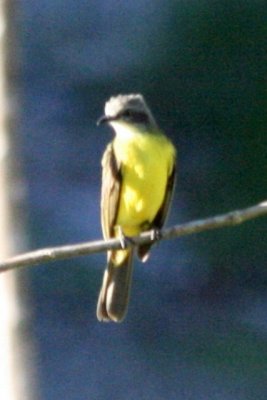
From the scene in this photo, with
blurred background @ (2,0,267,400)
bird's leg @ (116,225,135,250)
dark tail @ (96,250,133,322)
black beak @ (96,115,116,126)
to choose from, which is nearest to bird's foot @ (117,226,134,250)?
bird's leg @ (116,225,135,250)

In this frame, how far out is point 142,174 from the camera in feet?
14.5

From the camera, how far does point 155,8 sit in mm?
6004

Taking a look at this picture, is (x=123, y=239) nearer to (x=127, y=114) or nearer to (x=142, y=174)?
(x=142, y=174)

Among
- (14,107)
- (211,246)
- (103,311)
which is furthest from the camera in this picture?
(211,246)

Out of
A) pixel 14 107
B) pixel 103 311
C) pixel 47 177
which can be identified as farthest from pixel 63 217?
pixel 14 107

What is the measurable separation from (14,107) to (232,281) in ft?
12.7

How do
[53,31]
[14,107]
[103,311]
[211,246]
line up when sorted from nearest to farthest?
[14,107], [103,311], [53,31], [211,246]

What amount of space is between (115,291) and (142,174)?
367mm

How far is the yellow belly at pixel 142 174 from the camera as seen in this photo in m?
4.43

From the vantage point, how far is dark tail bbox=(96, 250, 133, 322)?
4.55 metres

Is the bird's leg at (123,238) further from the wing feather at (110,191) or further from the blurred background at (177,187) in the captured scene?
the blurred background at (177,187)

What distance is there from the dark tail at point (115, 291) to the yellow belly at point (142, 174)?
0.14 m

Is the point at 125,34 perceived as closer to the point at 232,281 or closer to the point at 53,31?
the point at 53,31

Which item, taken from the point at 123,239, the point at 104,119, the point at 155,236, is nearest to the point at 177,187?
the point at 104,119
